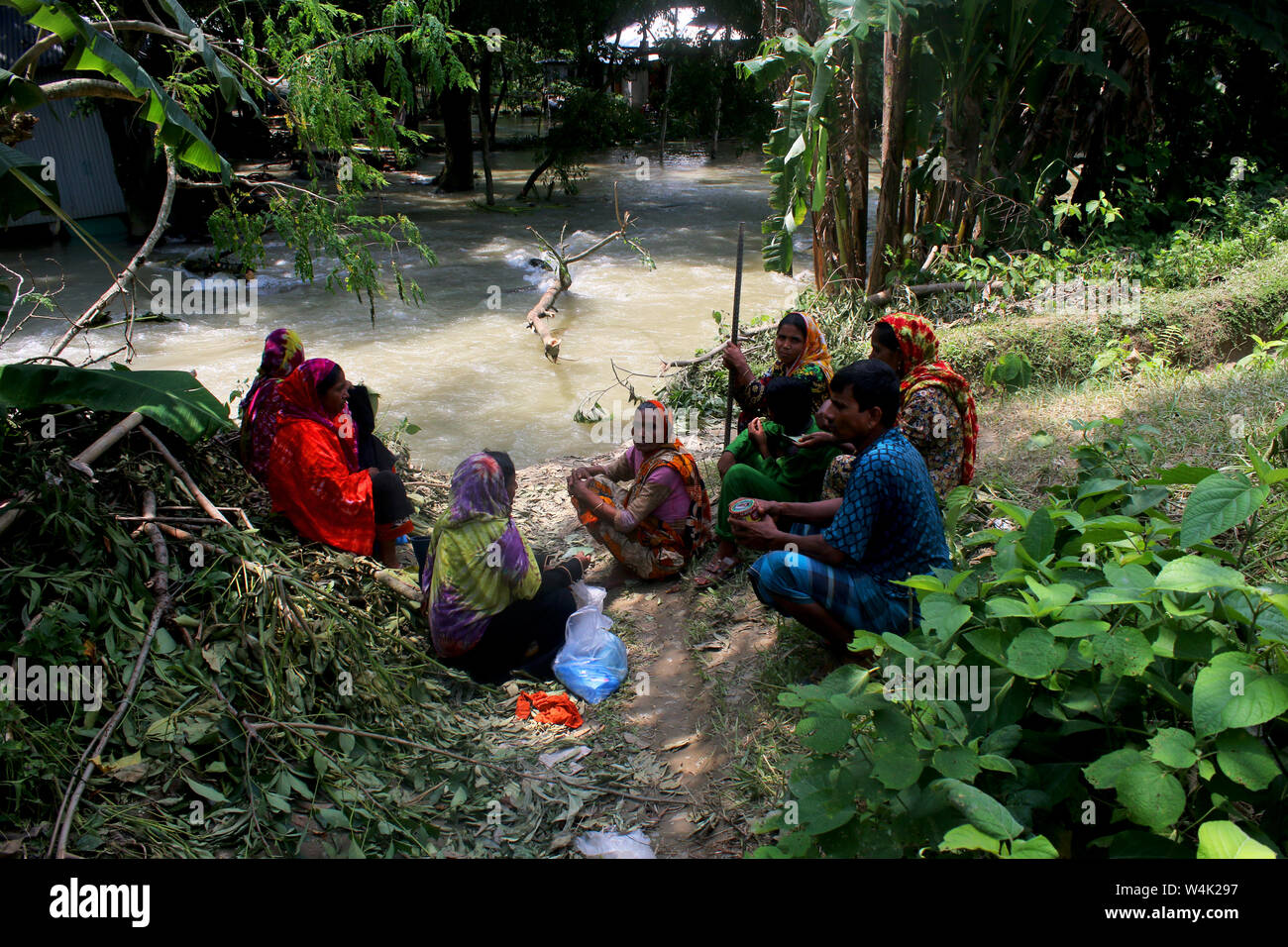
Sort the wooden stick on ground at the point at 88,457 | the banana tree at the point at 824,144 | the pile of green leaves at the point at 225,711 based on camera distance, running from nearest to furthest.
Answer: the pile of green leaves at the point at 225,711 → the wooden stick on ground at the point at 88,457 → the banana tree at the point at 824,144

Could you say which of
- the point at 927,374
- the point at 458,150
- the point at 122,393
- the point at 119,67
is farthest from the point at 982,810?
the point at 458,150

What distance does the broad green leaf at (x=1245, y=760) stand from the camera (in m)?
1.80

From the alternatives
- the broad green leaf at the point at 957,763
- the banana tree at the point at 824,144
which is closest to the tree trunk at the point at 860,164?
the banana tree at the point at 824,144

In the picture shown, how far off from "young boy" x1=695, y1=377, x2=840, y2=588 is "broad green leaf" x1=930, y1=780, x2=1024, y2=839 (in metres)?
2.72

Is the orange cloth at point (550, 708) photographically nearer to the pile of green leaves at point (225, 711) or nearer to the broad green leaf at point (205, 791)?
the pile of green leaves at point (225, 711)

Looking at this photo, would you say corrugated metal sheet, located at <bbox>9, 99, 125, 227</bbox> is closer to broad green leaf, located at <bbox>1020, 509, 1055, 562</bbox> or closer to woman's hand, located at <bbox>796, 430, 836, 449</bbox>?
woman's hand, located at <bbox>796, 430, 836, 449</bbox>

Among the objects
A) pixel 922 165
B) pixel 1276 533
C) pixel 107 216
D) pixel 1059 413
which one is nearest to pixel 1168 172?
pixel 922 165

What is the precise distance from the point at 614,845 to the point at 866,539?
1470mm

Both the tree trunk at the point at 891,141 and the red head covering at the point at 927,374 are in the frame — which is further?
the tree trunk at the point at 891,141

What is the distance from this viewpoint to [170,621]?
10.8 ft

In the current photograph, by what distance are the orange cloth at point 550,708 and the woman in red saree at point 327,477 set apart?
4.21 ft

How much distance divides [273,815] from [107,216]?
54.4 feet

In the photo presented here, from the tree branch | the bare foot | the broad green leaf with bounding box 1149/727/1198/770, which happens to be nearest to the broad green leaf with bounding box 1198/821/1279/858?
the broad green leaf with bounding box 1149/727/1198/770

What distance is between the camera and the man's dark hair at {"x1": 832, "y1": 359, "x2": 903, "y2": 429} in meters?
3.26
